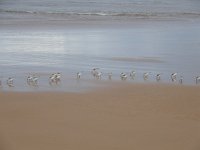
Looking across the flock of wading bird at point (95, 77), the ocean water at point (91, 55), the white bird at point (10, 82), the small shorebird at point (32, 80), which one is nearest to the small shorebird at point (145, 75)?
the flock of wading bird at point (95, 77)

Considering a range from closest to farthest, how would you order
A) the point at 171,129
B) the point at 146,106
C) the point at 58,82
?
the point at 171,129, the point at 146,106, the point at 58,82

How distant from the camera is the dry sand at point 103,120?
20.4 ft

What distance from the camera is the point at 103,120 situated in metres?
7.14

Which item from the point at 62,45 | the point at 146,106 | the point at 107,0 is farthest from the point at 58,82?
the point at 107,0

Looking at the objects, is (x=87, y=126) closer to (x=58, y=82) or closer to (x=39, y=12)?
(x=58, y=82)

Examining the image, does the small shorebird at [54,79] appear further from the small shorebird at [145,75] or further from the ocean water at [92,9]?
the ocean water at [92,9]

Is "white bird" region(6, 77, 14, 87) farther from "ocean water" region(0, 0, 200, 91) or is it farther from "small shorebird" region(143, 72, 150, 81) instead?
"small shorebird" region(143, 72, 150, 81)

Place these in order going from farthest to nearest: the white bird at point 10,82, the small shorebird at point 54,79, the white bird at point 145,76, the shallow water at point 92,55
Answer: the shallow water at point 92,55
the white bird at point 145,76
the small shorebird at point 54,79
the white bird at point 10,82

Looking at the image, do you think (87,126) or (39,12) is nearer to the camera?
(87,126)

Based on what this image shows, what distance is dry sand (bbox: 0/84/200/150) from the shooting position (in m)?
6.23

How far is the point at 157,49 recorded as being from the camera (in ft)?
49.3

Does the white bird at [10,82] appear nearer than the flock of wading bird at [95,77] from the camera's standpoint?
Yes

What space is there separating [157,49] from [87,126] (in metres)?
8.58

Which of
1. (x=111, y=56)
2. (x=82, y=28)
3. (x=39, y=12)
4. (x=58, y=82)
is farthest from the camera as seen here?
(x=39, y=12)
